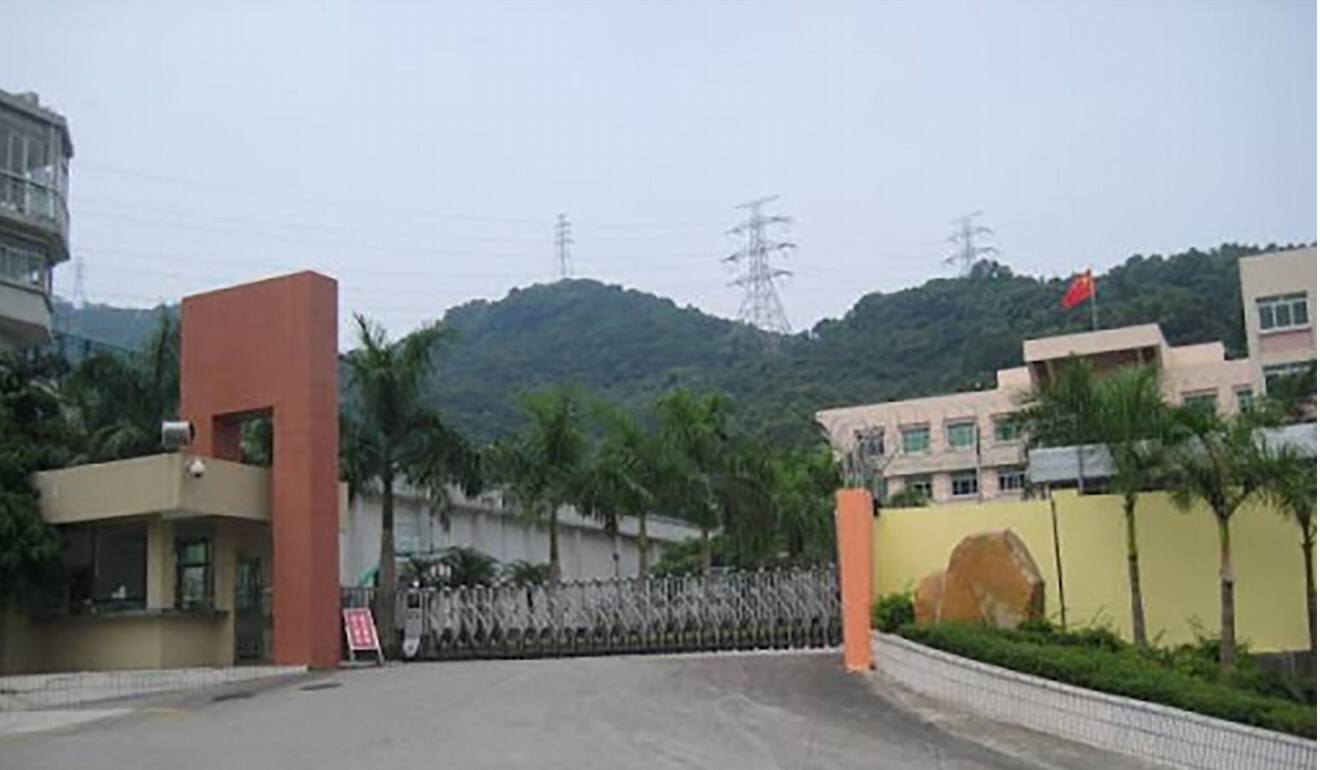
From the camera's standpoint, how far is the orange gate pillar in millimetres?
22484

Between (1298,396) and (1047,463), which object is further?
(1298,396)

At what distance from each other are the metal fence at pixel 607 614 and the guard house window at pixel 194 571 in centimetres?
309

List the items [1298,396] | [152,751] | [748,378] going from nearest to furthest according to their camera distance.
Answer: [152,751] < [1298,396] < [748,378]

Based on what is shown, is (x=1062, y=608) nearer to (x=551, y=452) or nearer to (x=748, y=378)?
(x=551, y=452)

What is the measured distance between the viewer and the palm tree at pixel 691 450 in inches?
1096

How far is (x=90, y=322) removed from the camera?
73625 millimetres

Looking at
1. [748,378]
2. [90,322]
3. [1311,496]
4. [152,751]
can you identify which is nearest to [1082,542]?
[1311,496]

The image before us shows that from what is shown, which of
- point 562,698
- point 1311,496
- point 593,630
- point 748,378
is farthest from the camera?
point 748,378

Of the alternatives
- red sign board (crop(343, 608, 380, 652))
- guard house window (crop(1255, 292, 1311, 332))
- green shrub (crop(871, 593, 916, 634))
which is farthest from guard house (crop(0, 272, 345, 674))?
guard house window (crop(1255, 292, 1311, 332))

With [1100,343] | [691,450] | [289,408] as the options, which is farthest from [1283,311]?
[289,408]

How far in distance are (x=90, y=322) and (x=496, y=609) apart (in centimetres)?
5514

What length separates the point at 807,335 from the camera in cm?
8044

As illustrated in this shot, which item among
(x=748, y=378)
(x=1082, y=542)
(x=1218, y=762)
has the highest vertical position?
(x=748, y=378)

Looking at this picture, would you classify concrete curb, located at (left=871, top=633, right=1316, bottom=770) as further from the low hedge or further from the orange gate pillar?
the orange gate pillar
